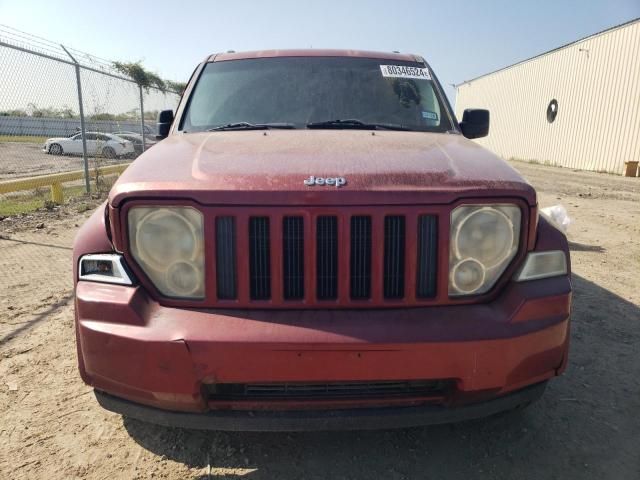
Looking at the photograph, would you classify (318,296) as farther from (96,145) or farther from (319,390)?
(96,145)

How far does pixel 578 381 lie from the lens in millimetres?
2822

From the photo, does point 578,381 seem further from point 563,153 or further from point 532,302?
point 563,153

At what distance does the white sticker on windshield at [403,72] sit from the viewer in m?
3.33

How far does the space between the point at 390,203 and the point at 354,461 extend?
1150 millimetres

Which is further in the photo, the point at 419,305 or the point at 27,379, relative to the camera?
the point at 27,379

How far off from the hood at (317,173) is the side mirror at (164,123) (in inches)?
43.6

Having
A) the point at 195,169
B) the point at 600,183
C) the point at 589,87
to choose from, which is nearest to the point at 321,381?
the point at 195,169

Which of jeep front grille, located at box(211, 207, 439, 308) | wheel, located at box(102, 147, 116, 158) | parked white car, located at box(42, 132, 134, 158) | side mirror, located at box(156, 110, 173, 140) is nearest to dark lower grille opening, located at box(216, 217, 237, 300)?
jeep front grille, located at box(211, 207, 439, 308)

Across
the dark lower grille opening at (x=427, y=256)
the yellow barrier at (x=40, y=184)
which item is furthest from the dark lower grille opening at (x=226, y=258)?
the yellow barrier at (x=40, y=184)

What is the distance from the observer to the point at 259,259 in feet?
6.06

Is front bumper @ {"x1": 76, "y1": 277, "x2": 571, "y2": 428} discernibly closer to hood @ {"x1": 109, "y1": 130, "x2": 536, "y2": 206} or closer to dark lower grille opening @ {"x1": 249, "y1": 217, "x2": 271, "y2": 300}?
dark lower grille opening @ {"x1": 249, "y1": 217, "x2": 271, "y2": 300}

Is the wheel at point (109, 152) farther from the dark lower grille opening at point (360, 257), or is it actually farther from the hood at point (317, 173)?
the dark lower grille opening at point (360, 257)

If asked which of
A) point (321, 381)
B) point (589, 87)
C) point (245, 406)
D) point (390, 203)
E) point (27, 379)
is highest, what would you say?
point (589, 87)

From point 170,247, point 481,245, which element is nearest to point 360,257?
point 481,245
